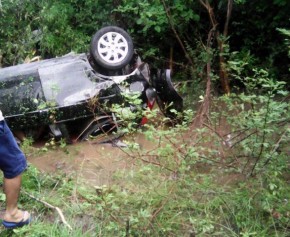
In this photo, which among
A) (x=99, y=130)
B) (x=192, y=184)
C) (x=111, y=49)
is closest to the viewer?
(x=192, y=184)

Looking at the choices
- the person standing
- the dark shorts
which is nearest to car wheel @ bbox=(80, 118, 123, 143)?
the person standing

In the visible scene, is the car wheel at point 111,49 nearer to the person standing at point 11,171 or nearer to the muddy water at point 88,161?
the muddy water at point 88,161

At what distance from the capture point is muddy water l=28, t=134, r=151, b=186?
16.3 feet

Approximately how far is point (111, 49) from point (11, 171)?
10.8ft

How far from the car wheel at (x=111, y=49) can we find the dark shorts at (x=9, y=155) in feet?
9.52

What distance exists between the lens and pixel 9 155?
3.64 m

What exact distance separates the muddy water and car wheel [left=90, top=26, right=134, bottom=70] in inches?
45.2

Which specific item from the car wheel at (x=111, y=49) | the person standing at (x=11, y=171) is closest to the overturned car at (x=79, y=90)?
the car wheel at (x=111, y=49)

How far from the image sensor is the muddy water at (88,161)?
4965mm

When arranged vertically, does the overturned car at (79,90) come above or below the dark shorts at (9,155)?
below

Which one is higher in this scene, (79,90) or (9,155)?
(9,155)

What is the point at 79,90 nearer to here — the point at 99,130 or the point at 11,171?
the point at 99,130

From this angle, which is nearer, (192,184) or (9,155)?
(9,155)

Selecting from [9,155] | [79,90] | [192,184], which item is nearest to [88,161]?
[79,90]
